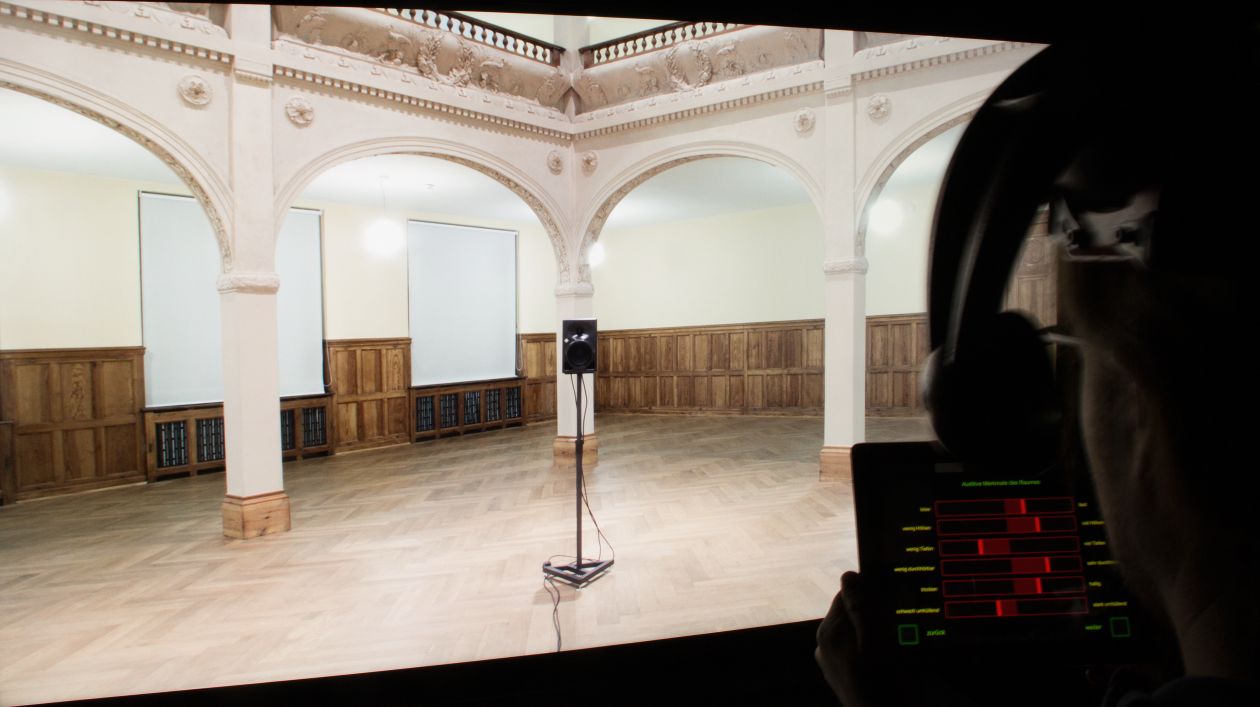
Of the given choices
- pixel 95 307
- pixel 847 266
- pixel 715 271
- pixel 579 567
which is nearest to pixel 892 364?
pixel 715 271

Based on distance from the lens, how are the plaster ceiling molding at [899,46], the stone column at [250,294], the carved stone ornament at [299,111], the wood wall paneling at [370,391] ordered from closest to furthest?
the stone column at [250,294], the carved stone ornament at [299,111], the plaster ceiling molding at [899,46], the wood wall paneling at [370,391]

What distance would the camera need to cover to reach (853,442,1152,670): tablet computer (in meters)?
0.74

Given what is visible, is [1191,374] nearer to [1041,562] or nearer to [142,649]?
[1041,562]

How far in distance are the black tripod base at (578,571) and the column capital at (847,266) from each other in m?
3.65

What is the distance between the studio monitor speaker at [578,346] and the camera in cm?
394

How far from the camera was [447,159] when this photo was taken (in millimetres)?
6609

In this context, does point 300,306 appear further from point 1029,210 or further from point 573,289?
point 1029,210

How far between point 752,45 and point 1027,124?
22.4 ft

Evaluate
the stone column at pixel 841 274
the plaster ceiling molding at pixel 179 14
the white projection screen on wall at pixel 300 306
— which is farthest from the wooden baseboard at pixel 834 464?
the white projection screen on wall at pixel 300 306

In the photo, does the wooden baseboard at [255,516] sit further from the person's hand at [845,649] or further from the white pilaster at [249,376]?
the person's hand at [845,649]

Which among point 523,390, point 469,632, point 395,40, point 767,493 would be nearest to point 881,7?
point 469,632

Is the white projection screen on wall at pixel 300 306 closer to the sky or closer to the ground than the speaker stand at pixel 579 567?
closer to the sky

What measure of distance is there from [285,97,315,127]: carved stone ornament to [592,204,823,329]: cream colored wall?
302 inches

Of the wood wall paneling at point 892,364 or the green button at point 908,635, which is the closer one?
the green button at point 908,635
